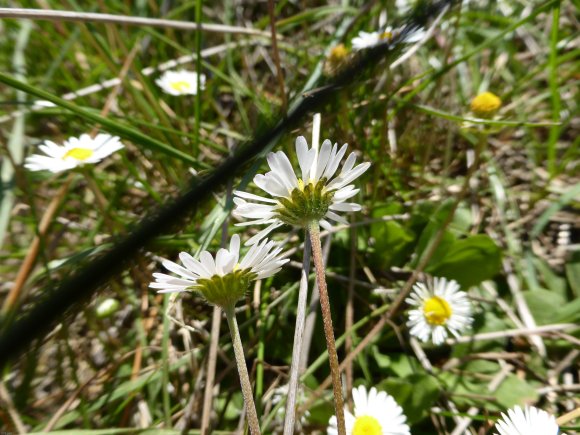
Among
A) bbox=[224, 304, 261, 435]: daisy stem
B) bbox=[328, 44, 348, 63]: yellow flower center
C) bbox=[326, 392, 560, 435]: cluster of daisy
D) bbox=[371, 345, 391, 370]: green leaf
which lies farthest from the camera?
bbox=[328, 44, 348, 63]: yellow flower center

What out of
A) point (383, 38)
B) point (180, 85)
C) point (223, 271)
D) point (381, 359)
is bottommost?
point (381, 359)

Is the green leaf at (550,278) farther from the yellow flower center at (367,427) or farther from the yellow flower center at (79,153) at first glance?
the yellow flower center at (79,153)

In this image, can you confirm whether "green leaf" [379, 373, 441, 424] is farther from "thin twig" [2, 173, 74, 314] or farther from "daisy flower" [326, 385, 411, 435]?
"thin twig" [2, 173, 74, 314]

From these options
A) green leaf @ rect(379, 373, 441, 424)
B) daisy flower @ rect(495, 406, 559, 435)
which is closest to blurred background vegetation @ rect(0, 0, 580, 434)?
green leaf @ rect(379, 373, 441, 424)

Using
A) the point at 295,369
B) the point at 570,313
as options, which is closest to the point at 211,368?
the point at 295,369

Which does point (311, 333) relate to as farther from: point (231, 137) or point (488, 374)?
point (231, 137)

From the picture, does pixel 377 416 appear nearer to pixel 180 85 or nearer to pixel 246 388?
pixel 246 388
